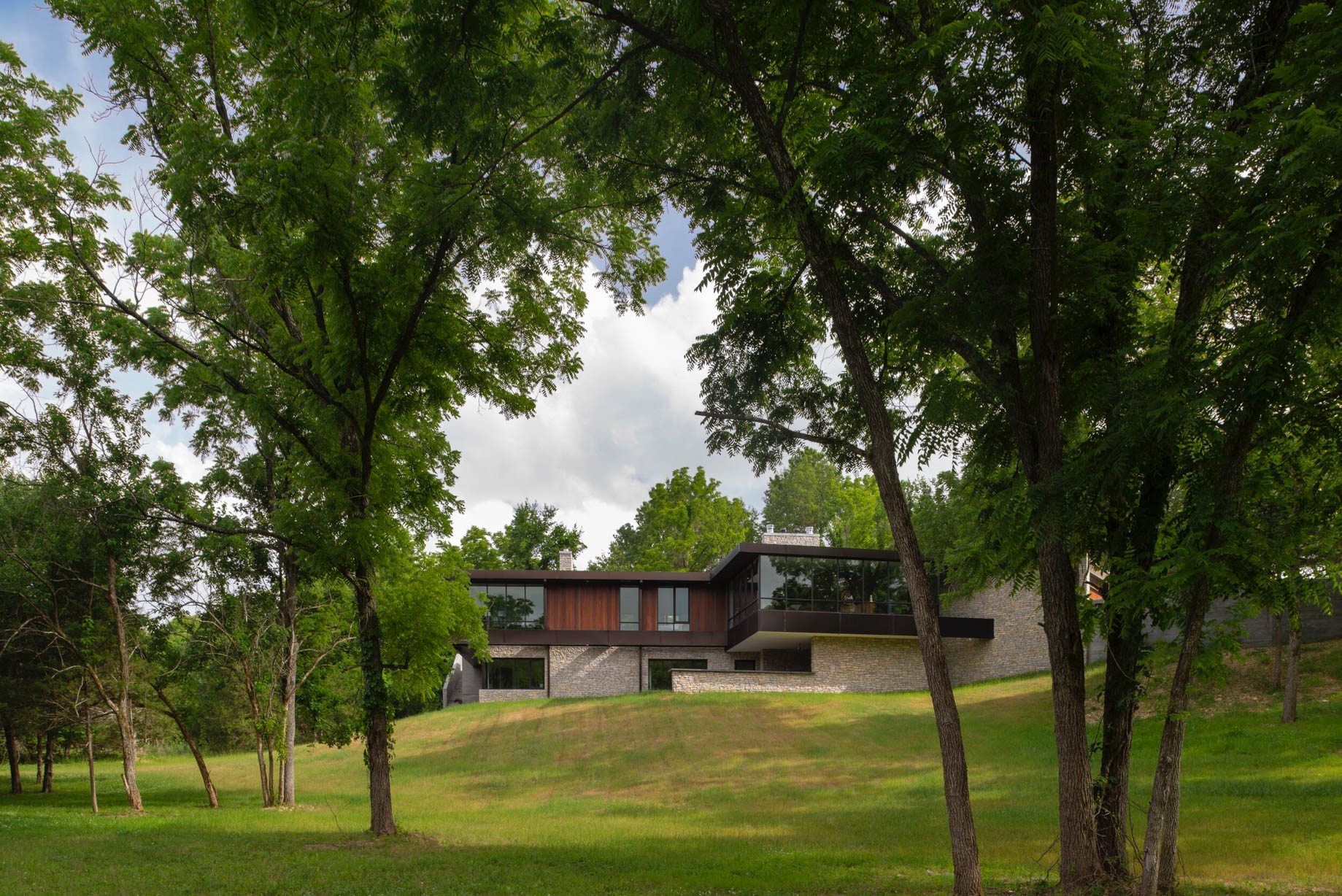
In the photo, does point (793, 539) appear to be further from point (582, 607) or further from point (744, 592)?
point (582, 607)

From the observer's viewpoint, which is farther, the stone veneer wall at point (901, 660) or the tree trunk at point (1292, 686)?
the stone veneer wall at point (901, 660)

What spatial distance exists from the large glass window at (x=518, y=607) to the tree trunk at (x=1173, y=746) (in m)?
31.9

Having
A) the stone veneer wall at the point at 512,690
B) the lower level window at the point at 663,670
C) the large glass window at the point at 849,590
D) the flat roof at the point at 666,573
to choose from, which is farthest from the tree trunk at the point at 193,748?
the large glass window at the point at 849,590

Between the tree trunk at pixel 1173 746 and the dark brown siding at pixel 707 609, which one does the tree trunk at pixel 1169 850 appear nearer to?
the tree trunk at pixel 1173 746

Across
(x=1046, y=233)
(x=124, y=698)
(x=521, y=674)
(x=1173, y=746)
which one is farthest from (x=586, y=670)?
(x=1046, y=233)

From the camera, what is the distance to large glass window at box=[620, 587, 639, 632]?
38.7 meters

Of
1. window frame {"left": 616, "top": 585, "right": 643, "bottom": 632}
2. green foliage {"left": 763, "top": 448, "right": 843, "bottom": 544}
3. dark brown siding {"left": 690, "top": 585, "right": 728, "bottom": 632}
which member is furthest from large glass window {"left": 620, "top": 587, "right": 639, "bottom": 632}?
green foliage {"left": 763, "top": 448, "right": 843, "bottom": 544}

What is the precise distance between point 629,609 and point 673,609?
1939 millimetres

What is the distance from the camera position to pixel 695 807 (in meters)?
19.0

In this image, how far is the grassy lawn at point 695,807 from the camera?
33.9 ft

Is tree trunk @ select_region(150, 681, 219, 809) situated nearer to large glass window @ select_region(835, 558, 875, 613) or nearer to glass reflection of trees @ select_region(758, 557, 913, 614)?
glass reflection of trees @ select_region(758, 557, 913, 614)

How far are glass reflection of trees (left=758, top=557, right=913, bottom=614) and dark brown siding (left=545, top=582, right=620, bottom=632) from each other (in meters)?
7.98

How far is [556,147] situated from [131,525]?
10711mm

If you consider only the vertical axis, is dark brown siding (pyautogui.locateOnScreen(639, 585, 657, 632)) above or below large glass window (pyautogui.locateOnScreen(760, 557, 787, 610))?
below
